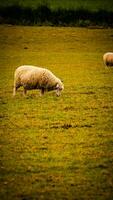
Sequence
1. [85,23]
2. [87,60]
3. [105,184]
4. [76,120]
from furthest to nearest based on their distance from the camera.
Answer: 1. [85,23]
2. [87,60]
3. [76,120]
4. [105,184]

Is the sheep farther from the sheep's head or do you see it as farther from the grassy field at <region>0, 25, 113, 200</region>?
the sheep's head

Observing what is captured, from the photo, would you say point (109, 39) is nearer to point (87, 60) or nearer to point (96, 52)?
point (96, 52)

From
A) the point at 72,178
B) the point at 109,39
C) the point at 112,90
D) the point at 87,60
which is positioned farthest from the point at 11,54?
the point at 72,178

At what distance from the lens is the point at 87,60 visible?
1087 inches

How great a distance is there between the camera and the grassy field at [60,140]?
7059 millimetres

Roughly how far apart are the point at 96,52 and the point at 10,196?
2549cm

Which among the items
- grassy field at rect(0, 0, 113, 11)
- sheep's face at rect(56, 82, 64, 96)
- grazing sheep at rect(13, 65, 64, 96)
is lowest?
grassy field at rect(0, 0, 113, 11)

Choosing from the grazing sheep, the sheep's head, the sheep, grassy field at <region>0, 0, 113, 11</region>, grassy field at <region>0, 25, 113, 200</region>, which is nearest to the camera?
grassy field at <region>0, 25, 113, 200</region>

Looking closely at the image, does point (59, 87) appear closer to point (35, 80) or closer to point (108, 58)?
point (35, 80)

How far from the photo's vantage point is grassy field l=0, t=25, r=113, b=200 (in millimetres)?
7059

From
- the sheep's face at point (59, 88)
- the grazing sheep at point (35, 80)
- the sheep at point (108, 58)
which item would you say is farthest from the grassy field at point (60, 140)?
the sheep at point (108, 58)

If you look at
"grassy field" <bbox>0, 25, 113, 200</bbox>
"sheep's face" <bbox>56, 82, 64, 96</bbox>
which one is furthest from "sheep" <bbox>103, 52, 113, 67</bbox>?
"sheep's face" <bbox>56, 82, 64, 96</bbox>

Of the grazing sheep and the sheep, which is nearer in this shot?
the grazing sheep

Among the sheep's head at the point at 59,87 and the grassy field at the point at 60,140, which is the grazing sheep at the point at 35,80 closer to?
the sheep's head at the point at 59,87
